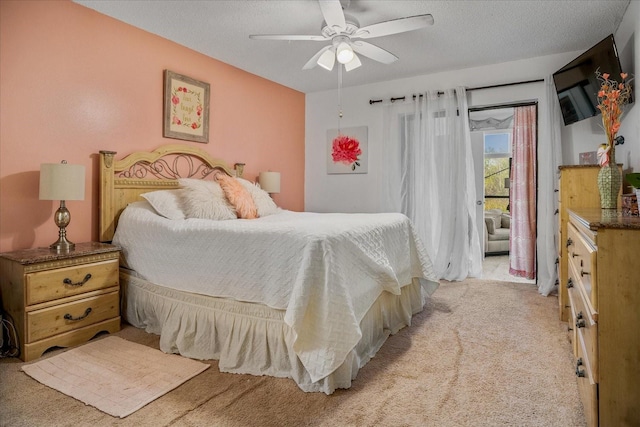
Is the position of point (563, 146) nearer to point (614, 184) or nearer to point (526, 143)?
point (526, 143)

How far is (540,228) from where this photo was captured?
3928 millimetres

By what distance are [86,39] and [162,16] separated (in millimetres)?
611

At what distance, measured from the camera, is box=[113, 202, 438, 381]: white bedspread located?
1.86 m

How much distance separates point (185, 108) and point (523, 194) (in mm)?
4267

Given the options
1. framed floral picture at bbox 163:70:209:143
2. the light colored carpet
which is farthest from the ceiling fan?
the light colored carpet

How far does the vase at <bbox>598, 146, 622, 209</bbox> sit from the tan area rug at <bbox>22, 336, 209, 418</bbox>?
2.50 metres

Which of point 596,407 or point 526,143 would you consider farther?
point 526,143

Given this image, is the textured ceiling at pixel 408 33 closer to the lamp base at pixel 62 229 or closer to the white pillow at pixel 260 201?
the white pillow at pixel 260 201

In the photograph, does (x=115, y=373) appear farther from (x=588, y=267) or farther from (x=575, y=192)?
(x=575, y=192)

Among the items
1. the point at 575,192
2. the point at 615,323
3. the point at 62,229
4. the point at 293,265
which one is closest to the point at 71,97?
the point at 62,229

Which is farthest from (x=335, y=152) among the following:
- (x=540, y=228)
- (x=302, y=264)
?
(x=540, y=228)

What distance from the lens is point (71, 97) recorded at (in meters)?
2.80

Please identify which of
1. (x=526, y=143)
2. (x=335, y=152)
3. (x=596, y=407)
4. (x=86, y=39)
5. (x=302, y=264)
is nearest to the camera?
(x=596, y=407)

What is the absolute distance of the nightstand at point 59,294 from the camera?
2205mm
